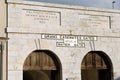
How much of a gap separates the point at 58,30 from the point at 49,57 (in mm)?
1522

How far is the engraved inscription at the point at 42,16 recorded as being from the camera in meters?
18.0

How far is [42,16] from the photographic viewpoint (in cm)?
1831

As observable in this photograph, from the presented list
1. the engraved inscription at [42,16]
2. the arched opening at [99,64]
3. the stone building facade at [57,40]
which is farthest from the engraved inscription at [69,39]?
the arched opening at [99,64]

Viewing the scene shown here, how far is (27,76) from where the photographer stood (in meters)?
23.4

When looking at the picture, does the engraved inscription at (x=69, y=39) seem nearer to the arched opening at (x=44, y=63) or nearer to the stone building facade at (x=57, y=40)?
the stone building facade at (x=57, y=40)

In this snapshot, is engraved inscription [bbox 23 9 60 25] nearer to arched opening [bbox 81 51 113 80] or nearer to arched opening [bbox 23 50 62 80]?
arched opening [bbox 23 50 62 80]

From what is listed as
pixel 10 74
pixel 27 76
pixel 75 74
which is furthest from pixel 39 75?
pixel 10 74

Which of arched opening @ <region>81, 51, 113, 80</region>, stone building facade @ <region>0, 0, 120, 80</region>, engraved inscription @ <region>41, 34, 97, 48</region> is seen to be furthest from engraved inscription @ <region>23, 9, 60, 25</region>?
arched opening @ <region>81, 51, 113, 80</region>

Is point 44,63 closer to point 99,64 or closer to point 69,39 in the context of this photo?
point 69,39

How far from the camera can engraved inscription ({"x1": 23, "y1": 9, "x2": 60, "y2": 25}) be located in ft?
58.9

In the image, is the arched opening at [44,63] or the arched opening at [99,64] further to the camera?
the arched opening at [99,64]

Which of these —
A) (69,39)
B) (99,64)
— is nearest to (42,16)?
(69,39)

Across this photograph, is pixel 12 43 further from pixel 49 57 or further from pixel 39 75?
pixel 39 75

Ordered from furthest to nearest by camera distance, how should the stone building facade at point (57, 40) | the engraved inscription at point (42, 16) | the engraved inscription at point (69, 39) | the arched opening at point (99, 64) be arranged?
1. the arched opening at point (99, 64)
2. the engraved inscription at point (69, 39)
3. the engraved inscription at point (42, 16)
4. the stone building facade at point (57, 40)
